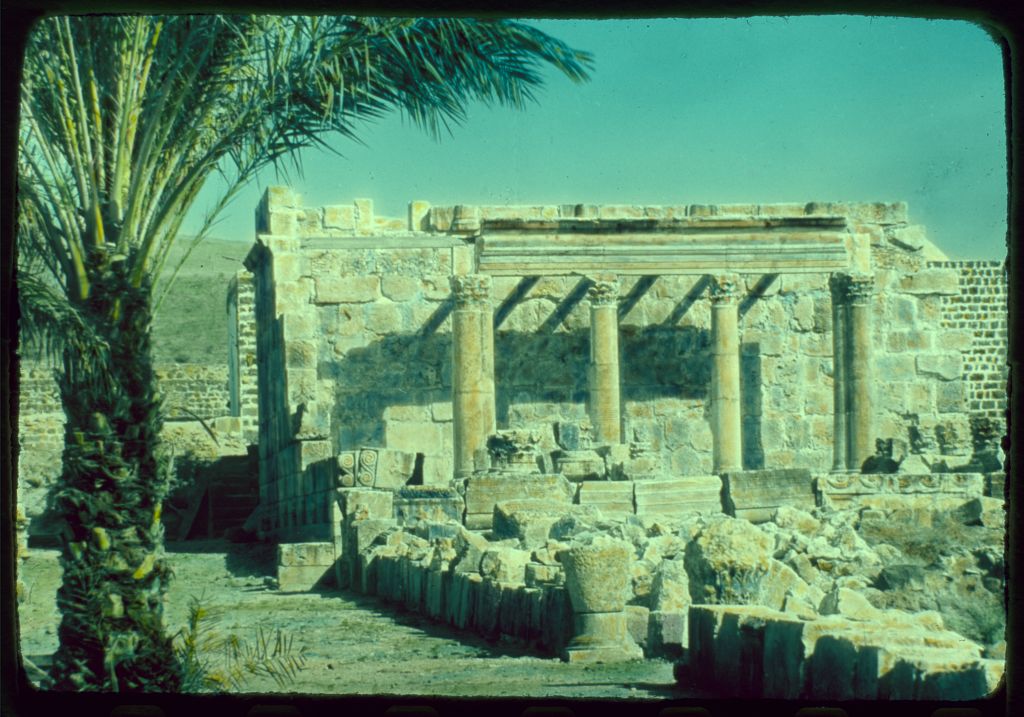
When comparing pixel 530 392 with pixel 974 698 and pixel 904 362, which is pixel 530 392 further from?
pixel 974 698

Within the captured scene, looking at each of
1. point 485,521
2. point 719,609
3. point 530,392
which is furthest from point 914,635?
point 530,392

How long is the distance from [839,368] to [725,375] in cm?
172

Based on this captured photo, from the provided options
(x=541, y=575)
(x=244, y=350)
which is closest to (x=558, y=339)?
(x=244, y=350)

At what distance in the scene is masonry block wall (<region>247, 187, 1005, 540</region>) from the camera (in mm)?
23984

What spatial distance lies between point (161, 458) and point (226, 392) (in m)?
27.6

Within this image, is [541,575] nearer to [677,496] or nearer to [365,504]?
[365,504]

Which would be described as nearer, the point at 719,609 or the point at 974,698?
the point at 974,698

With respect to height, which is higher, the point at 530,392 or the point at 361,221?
the point at 361,221

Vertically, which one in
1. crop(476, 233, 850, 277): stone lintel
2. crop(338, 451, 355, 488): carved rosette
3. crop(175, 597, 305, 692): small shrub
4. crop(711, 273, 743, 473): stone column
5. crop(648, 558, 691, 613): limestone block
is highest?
crop(476, 233, 850, 277): stone lintel

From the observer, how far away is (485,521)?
651 inches

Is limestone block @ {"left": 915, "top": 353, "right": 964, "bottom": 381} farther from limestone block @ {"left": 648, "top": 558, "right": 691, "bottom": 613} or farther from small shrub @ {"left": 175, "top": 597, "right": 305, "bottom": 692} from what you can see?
small shrub @ {"left": 175, "top": 597, "right": 305, "bottom": 692}

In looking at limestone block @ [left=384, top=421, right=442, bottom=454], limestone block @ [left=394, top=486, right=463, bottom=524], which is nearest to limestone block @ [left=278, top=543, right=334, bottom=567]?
limestone block @ [left=394, top=486, right=463, bottom=524]

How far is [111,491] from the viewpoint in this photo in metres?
8.32

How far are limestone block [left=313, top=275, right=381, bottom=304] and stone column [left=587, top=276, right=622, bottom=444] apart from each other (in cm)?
333
